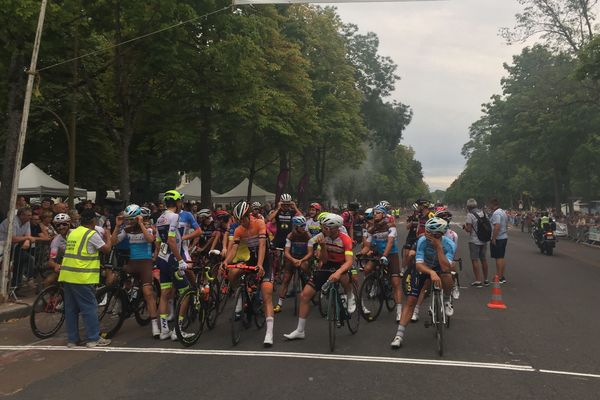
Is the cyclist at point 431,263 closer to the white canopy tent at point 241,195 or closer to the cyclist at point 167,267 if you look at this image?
the cyclist at point 167,267

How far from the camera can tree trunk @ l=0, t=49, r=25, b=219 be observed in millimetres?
13641

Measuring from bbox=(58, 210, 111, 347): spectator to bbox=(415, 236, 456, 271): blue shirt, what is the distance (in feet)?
13.5

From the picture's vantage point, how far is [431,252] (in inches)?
275

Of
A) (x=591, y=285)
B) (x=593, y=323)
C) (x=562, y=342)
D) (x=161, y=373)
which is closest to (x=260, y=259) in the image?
(x=161, y=373)

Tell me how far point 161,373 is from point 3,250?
564cm

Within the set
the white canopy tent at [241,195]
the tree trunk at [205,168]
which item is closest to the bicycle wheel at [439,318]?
the tree trunk at [205,168]

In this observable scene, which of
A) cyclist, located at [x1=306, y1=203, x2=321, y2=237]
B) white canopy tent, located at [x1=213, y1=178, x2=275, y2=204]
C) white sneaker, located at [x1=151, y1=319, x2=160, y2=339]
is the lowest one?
white sneaker, located at [x1=151, y1=319, x2=160, y2=339]

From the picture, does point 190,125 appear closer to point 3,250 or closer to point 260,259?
point 3,250

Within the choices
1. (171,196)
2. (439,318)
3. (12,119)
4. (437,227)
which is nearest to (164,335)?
(171,196)

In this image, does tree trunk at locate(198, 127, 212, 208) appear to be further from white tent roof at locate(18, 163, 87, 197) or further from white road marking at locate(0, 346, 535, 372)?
white road marking at locate(0, 346, 535, 372)

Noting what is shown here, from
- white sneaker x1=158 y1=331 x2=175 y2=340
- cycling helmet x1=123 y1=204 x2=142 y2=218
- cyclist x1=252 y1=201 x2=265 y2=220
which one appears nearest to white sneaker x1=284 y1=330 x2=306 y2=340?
white sneaker x1=158 y1=331 x2=175 y2=340

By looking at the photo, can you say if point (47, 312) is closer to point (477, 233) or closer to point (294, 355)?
point (294, 355)

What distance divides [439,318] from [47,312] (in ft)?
17.9

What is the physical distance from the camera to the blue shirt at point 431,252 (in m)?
6.90
